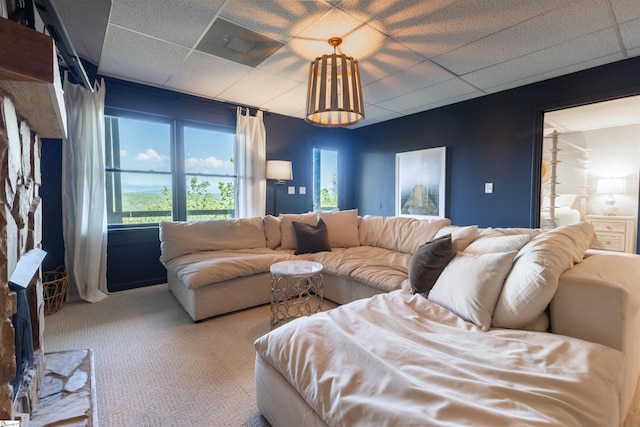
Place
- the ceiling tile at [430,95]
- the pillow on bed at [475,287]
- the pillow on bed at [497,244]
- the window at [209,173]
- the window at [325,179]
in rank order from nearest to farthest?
the pillow on bed at [475,287]
the pillow on bed at [497,244]
the ceiling tile at [430,95]
the window at [209,173]
the window at [325,179]

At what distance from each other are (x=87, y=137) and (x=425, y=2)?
342 centimetres

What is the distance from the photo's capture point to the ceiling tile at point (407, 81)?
9.33ft

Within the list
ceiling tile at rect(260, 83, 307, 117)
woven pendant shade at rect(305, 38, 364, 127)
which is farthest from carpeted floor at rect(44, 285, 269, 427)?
ceiling tile at rect(260, 83, 307, 117)

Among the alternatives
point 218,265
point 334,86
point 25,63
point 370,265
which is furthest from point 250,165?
point 25,63

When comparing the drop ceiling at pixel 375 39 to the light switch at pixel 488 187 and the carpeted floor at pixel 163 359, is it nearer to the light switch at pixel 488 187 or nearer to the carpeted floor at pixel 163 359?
the light switch at pixel 488 187

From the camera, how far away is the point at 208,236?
10.6 ft

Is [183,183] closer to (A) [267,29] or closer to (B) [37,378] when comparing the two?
(A) [267,29]

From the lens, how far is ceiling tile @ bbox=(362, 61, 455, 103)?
284 centimetres

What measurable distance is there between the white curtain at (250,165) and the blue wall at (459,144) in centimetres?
21

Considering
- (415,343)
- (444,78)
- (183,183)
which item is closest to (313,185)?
(183,183)

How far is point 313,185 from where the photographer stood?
502 centimetres

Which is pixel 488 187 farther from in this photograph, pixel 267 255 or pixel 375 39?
pixel 267 255

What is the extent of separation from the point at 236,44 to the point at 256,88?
0.99m

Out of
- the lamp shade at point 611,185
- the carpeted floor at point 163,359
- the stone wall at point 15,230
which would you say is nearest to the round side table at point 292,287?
the carpeted floor at point 163,359
